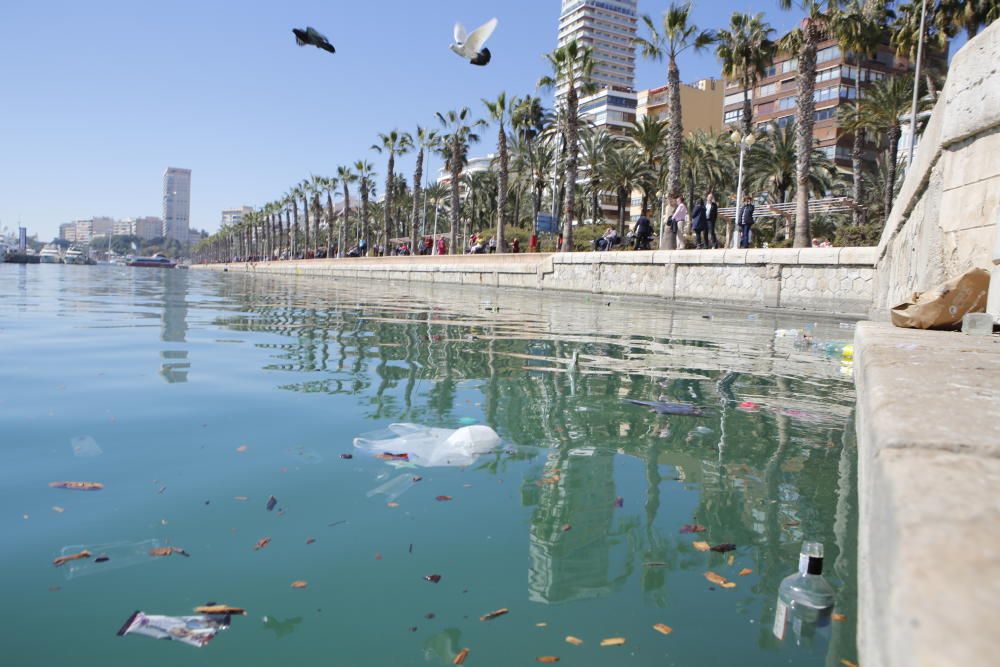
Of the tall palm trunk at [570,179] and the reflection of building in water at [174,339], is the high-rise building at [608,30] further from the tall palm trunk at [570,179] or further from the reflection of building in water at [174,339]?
the reflection of building in water at [174,339]

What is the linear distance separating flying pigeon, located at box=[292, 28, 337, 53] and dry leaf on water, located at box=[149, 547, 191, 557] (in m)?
9.50

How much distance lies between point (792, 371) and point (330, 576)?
5.10 m

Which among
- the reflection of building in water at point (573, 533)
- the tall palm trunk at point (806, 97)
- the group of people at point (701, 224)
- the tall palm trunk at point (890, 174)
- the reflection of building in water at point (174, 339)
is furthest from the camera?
the tall palm trunk at point (890, 174)

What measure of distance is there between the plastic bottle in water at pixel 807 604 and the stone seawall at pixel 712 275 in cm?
1128

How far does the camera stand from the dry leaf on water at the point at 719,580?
1930 millimetres

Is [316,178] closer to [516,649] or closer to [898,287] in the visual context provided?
[898,287]

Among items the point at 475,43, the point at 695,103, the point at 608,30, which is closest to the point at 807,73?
the point at 475,43

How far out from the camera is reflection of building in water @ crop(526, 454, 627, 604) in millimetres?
1896

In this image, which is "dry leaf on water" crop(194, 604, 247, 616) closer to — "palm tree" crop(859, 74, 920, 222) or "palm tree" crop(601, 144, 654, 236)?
"palm tree" crop(859, 74, 920, 222)

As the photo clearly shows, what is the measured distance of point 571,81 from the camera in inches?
1184

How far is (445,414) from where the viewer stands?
153 inches

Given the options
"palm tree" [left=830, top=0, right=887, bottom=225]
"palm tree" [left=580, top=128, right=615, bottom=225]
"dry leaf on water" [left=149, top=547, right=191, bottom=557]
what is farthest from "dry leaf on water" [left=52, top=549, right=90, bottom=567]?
"palm tree" [left=580, top=128, right=615, bottom=225]

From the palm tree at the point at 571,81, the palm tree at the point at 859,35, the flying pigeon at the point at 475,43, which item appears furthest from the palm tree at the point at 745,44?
the flying pigeon at the point at 475,43

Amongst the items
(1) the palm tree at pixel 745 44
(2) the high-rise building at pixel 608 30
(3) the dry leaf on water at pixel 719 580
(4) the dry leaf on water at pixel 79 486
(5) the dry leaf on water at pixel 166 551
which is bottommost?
(5) the dry leaf on water at pixel 166 551
